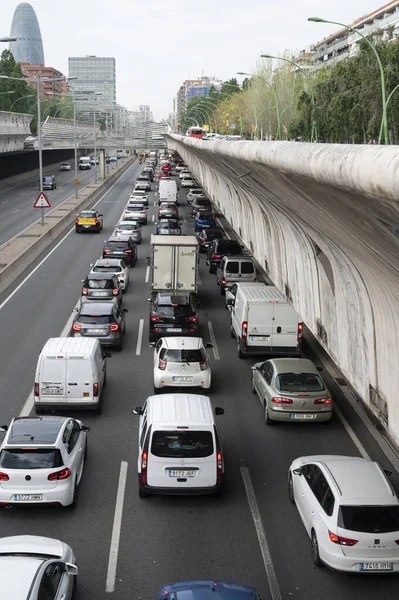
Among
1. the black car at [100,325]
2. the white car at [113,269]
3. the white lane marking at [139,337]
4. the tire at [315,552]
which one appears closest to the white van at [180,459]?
the tire at [315,552]

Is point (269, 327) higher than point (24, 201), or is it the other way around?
point (269, 327)

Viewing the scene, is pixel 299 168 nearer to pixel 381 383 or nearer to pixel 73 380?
pixel 381 383

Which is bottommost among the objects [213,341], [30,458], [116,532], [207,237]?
[213,341]

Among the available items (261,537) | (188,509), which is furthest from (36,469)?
(261,537)

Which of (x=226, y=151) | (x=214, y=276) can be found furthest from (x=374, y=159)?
(x=214, y=276)

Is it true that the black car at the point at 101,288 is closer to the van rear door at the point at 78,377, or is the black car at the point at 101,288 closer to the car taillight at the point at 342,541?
the van rear door at the point at 78,377

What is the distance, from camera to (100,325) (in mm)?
22734

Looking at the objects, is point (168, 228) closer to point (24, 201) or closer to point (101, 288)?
point (101, 288)

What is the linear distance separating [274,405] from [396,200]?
1075 cm

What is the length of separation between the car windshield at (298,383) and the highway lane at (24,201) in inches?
1205

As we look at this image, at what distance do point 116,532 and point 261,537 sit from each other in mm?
2293

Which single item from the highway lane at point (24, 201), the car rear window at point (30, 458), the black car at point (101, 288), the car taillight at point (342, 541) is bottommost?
the highway lane at point (24, 201)

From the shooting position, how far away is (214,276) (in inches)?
1436

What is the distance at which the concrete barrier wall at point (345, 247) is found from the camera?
7922 millimetres
